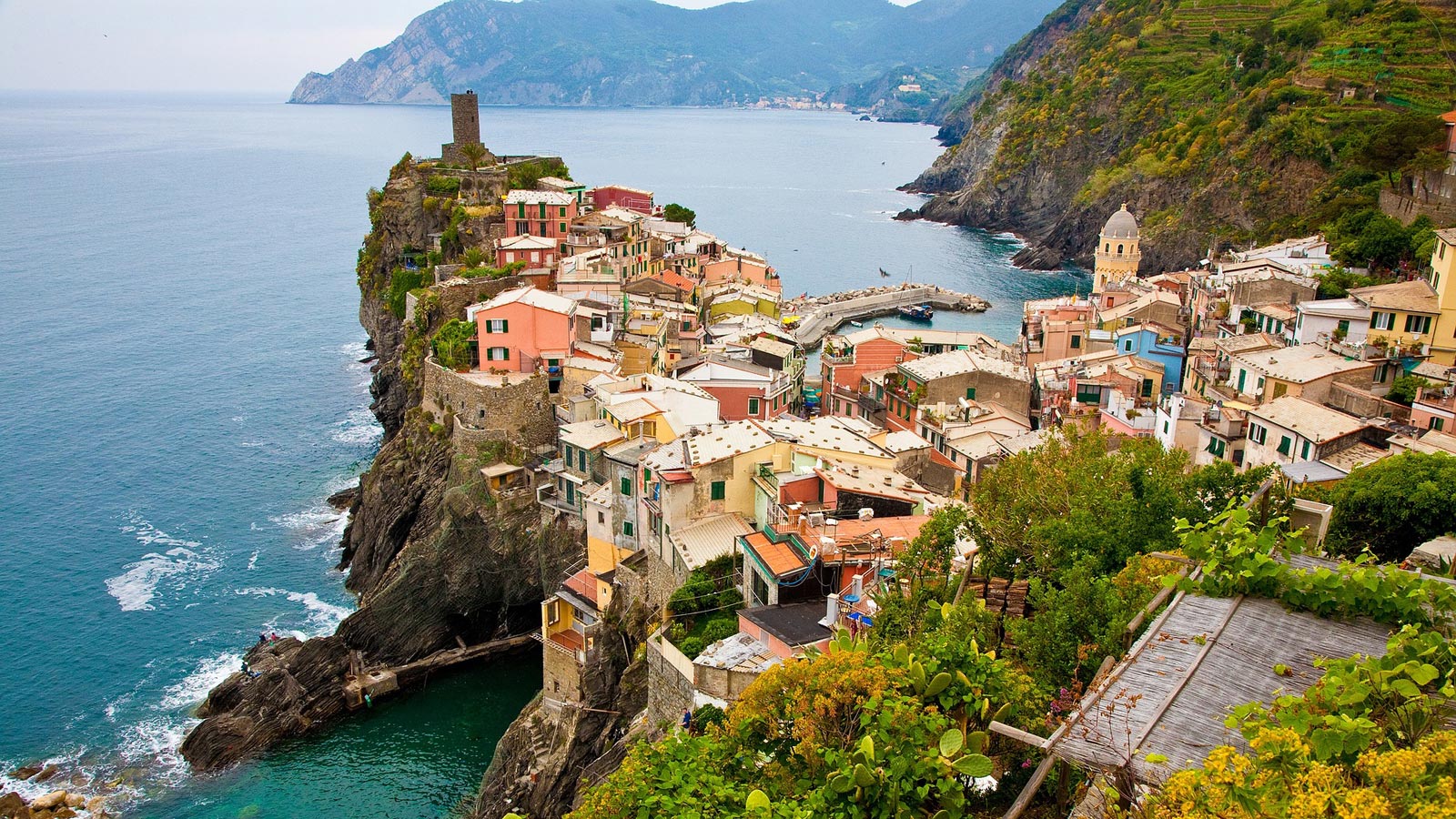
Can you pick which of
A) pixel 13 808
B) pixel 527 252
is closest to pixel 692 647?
pixel 13 808

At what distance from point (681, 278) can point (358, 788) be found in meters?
36.7

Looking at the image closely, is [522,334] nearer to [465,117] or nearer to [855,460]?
[855,460]

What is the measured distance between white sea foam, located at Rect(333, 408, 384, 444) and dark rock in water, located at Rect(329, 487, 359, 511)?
844cm

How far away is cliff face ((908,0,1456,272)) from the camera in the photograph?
7581 cm

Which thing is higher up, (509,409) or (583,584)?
(509,409)

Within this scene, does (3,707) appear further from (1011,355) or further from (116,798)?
Result: (1011,355)

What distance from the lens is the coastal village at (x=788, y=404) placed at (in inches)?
975

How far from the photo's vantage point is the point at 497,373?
43.9 metres

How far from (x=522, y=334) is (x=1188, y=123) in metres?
83.2

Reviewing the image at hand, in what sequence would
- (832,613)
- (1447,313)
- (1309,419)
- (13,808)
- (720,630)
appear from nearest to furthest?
(832,613) < (720,630) < (1309,419) < (13,808) < (1447,313)

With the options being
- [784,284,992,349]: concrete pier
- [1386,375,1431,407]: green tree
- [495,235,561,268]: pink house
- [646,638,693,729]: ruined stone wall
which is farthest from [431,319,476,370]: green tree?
[784,284,992,349]: concrete pier

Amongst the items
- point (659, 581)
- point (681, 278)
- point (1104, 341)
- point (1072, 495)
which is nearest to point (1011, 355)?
point (1104, 341)

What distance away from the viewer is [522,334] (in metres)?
44.3

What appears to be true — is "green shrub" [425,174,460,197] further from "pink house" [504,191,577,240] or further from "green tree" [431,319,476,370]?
"green tree" [431,319,476,370]
